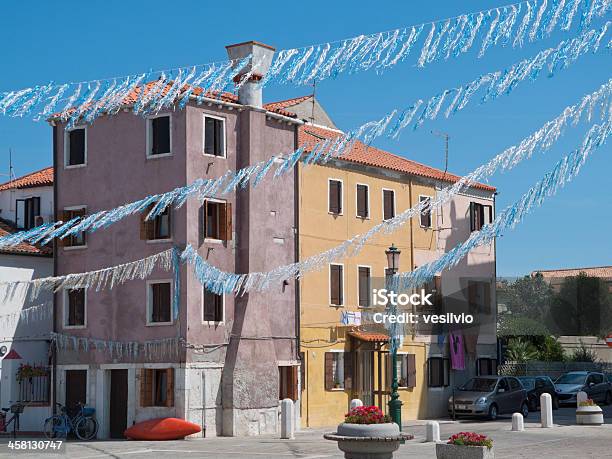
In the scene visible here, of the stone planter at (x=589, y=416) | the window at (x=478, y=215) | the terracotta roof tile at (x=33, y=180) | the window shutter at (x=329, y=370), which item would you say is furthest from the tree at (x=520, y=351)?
the terracotta roof tile at (x=33, y=180)

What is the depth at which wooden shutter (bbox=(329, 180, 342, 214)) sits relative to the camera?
41.1 m

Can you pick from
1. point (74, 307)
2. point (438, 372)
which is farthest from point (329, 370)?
point (74, 307)

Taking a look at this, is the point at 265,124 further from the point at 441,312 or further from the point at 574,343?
the point at 574,343

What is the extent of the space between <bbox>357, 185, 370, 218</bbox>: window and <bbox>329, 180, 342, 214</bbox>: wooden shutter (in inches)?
49.8

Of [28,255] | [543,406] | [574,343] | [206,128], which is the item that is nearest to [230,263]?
[206,128]

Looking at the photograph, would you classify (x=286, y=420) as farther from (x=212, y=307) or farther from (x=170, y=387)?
(x=212, y=307)

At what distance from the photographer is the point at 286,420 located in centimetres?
3356

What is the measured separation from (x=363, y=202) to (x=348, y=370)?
21.7 ft

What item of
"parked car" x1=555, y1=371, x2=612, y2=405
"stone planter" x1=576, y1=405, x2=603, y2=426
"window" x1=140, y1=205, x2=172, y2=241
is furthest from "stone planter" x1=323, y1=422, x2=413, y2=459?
"parked car" x1=555, y1=371, x2=612, y2=405

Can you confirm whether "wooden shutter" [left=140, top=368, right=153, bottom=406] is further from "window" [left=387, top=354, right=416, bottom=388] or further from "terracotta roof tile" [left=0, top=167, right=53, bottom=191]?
"window" [left=387, top=354, right=416, bottom=388]

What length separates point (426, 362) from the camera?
45344mm

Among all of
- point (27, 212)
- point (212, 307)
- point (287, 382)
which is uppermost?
point (27, 212)

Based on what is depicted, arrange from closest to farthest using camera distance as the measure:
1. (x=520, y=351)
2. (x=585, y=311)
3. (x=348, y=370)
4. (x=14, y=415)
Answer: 1. (x=14, y=415)
2. (x=348, y=370)
3. (x=520, y=351)
4. (x=585, y=311)

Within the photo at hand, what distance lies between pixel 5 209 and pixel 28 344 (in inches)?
318
